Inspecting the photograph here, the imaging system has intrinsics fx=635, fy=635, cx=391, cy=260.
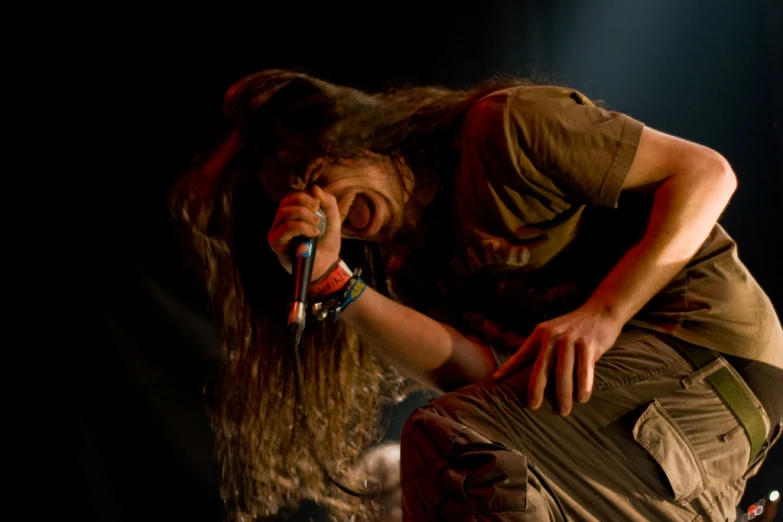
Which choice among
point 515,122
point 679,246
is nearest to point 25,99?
point 515,122

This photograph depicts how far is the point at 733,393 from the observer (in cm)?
80

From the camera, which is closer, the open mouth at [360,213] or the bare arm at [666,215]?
the bare arm at [666,215]

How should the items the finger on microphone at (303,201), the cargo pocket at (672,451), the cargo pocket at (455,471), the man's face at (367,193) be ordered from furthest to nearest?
the man's face at (367,193) → the finger on microphone at (303,201) → the cargo pocket at (672,451) → the cargo pocket at (455,471)

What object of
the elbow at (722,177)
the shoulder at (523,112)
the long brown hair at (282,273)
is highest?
the shoulder at (523,112)

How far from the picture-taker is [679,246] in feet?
2.73

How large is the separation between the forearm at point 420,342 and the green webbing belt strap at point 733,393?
0.33 metres

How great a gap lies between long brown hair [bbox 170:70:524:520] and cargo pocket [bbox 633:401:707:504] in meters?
0.54

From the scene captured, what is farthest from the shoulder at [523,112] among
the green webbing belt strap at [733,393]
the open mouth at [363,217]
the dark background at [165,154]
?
the dark background at [165,154]

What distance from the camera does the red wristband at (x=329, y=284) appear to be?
3.30ft

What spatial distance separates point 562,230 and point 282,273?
0.58 metres

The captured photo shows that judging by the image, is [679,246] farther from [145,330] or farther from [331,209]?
[145,330]

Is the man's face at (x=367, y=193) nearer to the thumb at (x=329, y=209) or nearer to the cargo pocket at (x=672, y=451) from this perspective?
the thumb at (x=329, y=209)

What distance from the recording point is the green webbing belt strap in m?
0.80

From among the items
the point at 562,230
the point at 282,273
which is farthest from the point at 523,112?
the point at 282,273
